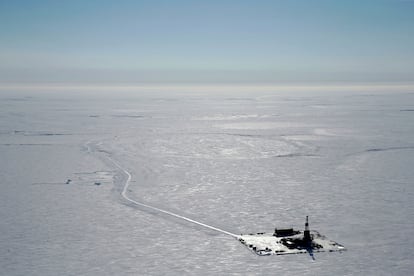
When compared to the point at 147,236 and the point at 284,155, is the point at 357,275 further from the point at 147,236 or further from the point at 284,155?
the point at 284,155

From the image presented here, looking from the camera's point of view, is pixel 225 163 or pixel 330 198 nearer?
pixel 330 198

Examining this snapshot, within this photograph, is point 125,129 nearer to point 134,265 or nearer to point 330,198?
point 330,198

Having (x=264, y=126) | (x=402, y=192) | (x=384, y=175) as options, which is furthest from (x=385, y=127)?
(x=402, y=192)

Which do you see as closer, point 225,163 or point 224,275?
point 224,275

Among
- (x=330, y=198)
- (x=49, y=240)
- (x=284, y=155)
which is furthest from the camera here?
(x=284, y=155)

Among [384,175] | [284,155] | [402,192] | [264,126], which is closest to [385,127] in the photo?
[264,126]

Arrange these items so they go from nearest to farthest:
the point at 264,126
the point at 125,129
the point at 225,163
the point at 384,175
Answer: the point at 384,175, the point at 225,163, the point at 125,129, the point at 264,126
